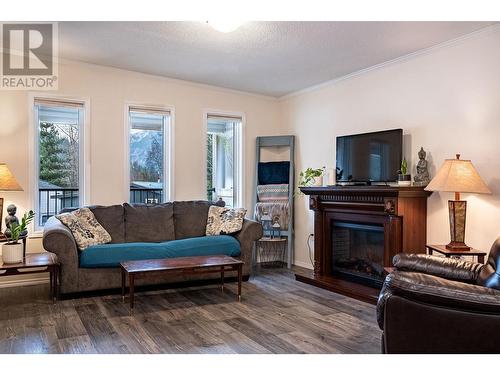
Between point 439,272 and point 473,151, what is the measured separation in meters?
1.37

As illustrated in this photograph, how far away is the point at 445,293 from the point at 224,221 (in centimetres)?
332

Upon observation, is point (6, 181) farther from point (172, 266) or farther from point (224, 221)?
point (224, 221)

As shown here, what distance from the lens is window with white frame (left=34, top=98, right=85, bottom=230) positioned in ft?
15.8

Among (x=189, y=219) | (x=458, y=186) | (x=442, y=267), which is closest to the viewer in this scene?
(x=442, y=267)

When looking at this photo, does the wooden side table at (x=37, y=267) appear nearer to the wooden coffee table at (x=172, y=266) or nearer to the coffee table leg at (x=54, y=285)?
the coffee table leg at (x=54, y=285)

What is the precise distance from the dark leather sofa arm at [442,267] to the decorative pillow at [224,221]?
228 centimetres

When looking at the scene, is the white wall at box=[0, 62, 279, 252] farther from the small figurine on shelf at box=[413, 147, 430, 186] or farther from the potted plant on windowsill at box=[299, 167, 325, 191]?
the small figurine on shelf at box=[413, 147, 430, 186]

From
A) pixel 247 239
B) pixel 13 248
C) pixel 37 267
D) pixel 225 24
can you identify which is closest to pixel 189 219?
pixel 247 239

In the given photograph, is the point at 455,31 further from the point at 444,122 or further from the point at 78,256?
the point at 78,256

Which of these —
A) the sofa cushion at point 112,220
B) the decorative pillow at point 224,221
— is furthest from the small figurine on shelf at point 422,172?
the sofa cushion at point 112,220

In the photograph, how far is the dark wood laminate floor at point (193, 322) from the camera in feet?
9.37

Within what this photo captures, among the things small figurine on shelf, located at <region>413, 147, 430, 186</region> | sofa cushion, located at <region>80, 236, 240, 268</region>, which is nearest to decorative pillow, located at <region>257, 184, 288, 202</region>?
sofa cushion, located at <region>80, 236, 240, 268</region>

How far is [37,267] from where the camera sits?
12.5 ft
